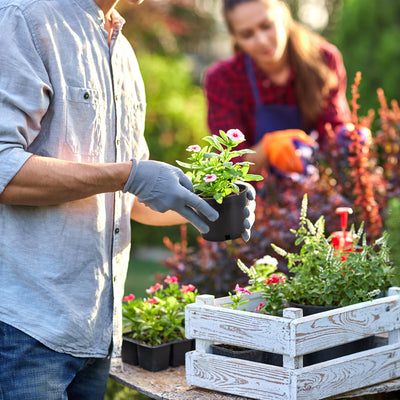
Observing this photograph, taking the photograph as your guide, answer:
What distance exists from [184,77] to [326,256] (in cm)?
625

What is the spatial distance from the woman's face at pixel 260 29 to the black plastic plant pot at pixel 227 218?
1.68 m

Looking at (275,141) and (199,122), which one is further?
(199,122)

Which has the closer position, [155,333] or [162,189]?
[162,189]

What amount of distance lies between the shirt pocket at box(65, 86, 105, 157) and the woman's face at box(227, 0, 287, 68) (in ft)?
5.64

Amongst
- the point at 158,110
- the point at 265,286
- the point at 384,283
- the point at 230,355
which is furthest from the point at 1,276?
the point at 158,110

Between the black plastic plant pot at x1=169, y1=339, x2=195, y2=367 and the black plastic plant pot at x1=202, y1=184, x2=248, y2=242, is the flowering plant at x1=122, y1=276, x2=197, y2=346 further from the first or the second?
the black plastic plant pot at x1=202, y1=184, x2=248, y2=242

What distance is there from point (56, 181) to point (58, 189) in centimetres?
2

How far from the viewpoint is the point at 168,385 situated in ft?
6.13

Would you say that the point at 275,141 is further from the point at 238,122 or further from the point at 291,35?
the point at 291,35

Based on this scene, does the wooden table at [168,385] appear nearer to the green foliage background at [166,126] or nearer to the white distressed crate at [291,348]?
the white distressed crate at [291,348]

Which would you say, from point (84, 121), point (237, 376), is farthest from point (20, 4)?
point (237, 376)

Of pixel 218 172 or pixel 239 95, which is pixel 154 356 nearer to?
pixel 218 172

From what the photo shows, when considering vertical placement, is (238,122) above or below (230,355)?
above

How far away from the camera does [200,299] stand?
1.79 metres
